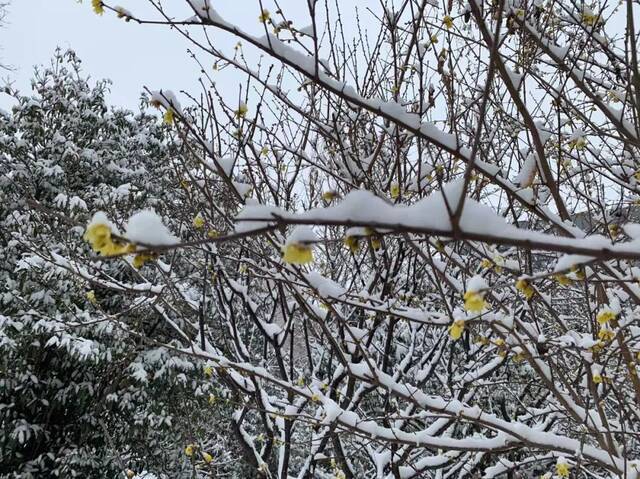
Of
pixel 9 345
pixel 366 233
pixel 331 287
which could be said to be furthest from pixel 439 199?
pixel 9 345

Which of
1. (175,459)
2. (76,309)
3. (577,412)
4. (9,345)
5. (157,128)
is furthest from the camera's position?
(157,128)

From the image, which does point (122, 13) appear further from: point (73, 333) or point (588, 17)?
point (73, 333)

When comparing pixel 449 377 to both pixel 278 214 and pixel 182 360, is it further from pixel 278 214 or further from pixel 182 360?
pixel 182 360

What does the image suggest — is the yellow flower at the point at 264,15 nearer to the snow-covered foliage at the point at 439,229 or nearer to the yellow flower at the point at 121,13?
the snow-covered foliage at the point at 439,229

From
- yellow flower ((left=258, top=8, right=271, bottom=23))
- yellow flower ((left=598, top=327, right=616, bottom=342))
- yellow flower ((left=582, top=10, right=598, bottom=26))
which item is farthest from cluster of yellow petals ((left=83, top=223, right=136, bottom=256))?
yellow flower ((left=582, top=10, right=598, bottom=26))

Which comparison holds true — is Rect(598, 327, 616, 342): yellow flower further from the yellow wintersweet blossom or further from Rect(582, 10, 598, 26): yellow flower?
the yellow wintersweet blossom

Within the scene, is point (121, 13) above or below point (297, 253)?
above

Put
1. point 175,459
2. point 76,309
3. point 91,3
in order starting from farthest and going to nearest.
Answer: point 175,459
point 76,309
point 91,3

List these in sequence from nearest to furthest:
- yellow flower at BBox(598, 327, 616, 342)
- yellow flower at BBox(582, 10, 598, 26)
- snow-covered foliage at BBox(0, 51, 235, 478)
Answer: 1. yellow flower at BBox(598, 327, 616, 342)
2. yellow flower at BBox(582, 10, 598, 26)
3. snow-covered foliage at BBox(0, 51, 235, 478)

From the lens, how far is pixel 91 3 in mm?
1704

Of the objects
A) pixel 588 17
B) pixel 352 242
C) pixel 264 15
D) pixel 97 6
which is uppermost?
pixel 588 17

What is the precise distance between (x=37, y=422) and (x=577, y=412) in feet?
20.6

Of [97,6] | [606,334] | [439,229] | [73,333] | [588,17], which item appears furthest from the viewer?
[73,333]

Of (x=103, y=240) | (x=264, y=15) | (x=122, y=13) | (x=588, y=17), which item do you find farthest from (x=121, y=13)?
(x=588, y=17)
